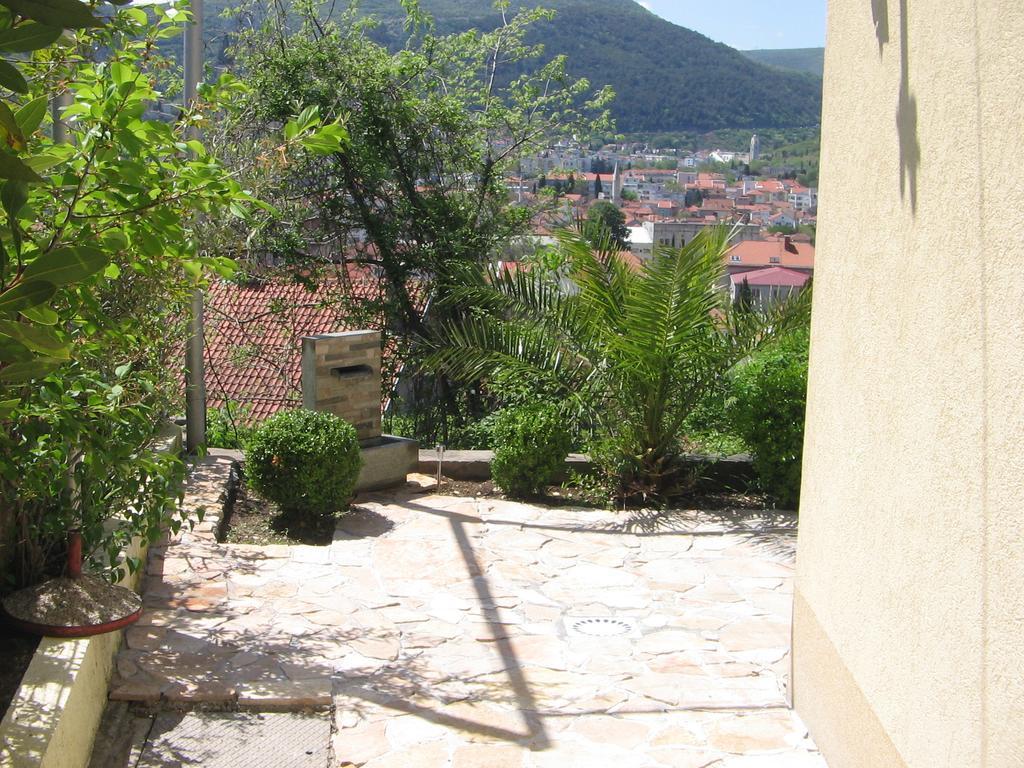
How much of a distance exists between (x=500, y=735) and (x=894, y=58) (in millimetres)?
2950

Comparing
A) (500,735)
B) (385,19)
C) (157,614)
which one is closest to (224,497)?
(157,614)

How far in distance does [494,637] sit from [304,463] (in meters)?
2.15

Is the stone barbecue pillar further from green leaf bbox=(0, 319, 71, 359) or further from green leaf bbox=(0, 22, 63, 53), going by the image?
green leaf bbox=(0, 22, 63, 53)

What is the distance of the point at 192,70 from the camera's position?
307 inches

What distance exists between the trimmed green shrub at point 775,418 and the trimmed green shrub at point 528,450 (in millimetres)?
1303

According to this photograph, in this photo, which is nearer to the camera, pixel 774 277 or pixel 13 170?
pixel 13 170

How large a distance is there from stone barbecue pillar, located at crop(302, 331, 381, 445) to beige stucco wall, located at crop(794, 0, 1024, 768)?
4.45 meters

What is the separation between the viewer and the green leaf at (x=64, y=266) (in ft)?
6.49

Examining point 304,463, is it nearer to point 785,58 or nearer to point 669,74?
point 669,74

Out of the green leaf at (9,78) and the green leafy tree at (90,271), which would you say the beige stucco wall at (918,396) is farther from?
the green leaf at (9,78)

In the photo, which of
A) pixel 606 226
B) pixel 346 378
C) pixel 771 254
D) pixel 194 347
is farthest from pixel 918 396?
pixel 771 254

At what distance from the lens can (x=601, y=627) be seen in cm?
575

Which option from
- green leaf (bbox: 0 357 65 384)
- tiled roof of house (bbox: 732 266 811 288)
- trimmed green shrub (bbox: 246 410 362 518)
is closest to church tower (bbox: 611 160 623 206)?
tiled roof of house (bbox: 732 266 811 288)

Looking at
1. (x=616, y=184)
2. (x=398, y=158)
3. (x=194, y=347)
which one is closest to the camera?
(x=194, y=347)
